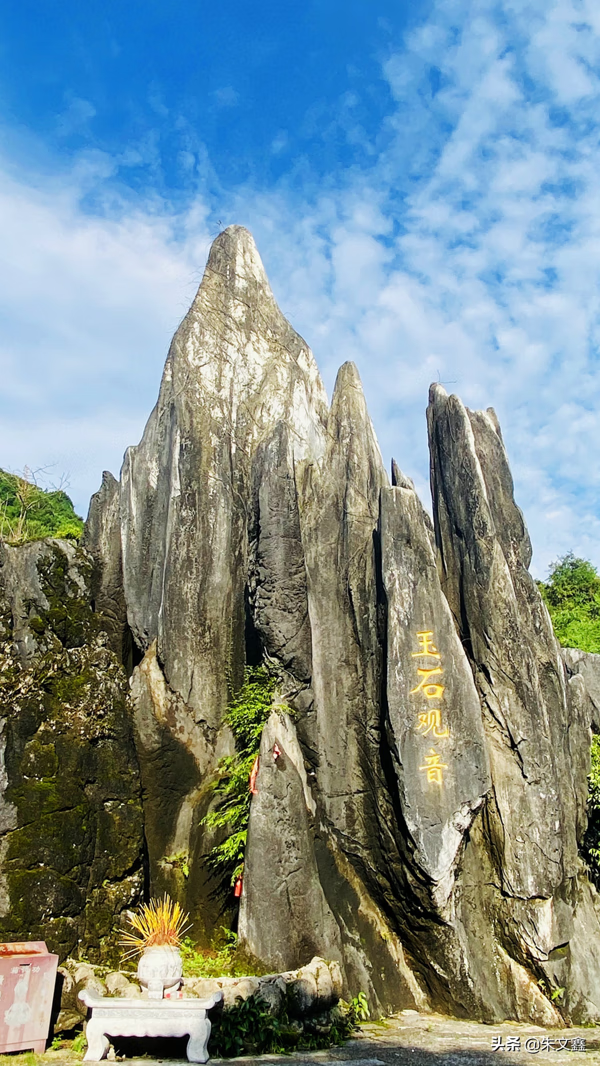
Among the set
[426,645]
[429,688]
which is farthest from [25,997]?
[426,645]

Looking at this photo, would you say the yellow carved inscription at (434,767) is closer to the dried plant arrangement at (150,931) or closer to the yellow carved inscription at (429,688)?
the yellow carved inscription at (429,688)

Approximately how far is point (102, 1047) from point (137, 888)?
206cm

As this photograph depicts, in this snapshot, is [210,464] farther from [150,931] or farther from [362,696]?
[150,931]

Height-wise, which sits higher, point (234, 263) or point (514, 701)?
point (234, 263)

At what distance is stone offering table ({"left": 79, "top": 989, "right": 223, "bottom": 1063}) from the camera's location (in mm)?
6477

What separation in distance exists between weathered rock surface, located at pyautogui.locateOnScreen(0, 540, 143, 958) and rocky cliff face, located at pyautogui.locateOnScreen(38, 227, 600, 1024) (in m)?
1.48

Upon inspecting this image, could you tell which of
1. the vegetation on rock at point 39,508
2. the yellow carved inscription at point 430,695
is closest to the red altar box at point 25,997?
the yellow carved inscription at point 430,695

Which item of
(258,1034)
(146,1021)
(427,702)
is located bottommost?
(258,1034)

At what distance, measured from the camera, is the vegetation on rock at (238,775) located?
31.1 feet

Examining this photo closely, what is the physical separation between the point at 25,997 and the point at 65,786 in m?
2.04

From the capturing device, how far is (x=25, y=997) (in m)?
6.66

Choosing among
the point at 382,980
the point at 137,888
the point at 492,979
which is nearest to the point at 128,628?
the point at 137,888

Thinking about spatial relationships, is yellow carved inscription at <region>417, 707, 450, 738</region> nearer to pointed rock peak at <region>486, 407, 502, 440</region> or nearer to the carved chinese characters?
the carved chinese characters

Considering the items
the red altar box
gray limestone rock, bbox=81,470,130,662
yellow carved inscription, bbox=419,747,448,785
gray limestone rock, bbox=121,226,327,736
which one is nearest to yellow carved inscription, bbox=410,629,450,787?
yellow carved inscription, bbox=419,747,448,785
